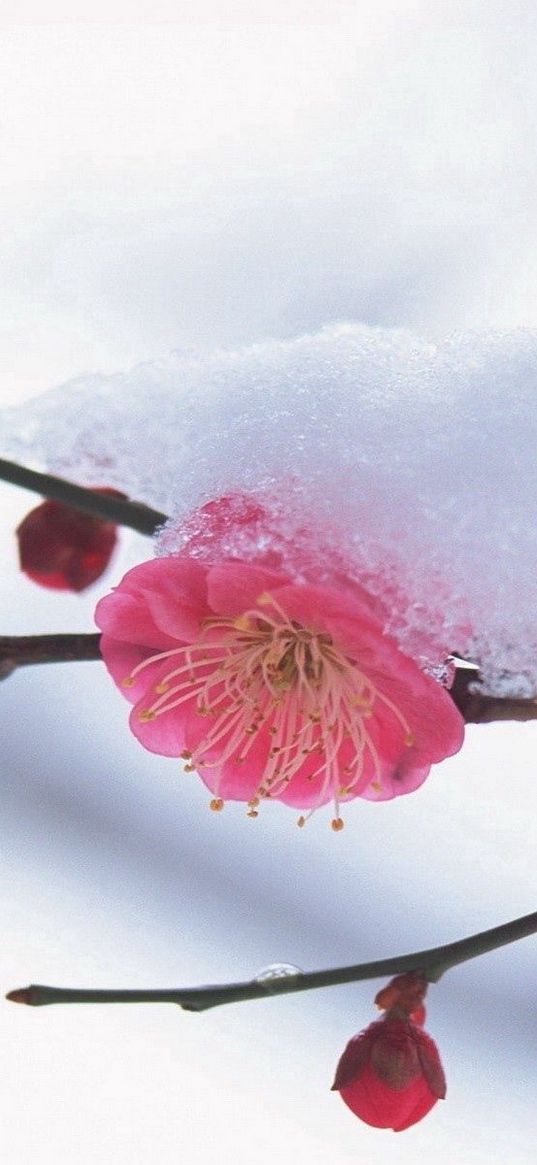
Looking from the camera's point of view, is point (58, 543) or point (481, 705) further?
point (58, 543)

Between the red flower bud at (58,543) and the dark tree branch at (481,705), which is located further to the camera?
the red flower bud at (58,543)

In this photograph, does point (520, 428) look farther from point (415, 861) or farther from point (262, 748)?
point (415, 861)

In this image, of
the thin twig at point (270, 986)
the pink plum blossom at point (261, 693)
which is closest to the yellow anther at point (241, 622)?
the pink plum blossom at point (261, 693)

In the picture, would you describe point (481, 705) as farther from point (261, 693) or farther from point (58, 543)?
point (58, 543)

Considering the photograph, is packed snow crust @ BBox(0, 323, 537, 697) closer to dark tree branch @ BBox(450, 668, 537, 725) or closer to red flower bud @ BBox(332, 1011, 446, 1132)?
dark tree branch @ BBox(450, 668, 537, 725)

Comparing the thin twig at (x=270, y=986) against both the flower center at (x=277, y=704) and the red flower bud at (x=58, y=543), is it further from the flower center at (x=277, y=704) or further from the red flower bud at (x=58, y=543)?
the red flower bud at (x=58, y=543)

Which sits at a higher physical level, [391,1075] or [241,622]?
[241,622]

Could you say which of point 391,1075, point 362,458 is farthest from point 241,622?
point 391,1075

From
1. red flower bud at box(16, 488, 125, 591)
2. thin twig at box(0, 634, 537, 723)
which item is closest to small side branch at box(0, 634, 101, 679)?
thin twig at box(0, 634, 537, 723)
